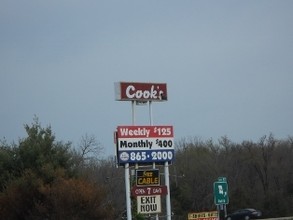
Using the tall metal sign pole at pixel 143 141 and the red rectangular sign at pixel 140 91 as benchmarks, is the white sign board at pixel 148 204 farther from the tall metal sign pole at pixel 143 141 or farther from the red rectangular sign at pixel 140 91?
the red rectangular sign at pixel 140 91

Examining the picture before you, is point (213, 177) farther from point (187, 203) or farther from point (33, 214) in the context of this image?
point (33, 214)

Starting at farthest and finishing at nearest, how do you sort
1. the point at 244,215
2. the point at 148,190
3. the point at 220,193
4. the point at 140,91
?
the point at 244,215 < the point at 220,193 < the point at 140,91 < the point at 148,190

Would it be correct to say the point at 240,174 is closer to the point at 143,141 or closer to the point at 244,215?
the point at 244,215

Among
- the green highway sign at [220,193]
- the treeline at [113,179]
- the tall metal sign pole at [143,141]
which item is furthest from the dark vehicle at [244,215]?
the tall metal sign pole at [143,141]

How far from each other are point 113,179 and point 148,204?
37.8 meters

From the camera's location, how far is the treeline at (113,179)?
26.3 m

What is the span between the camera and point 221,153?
8138cm

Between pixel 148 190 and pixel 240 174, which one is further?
pixel 240 174

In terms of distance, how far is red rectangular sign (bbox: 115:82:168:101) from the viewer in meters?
23.3

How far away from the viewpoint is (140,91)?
23891mm

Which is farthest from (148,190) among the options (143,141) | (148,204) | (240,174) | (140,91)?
(240,174)

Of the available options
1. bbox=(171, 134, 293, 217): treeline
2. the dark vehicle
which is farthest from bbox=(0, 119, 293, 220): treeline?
the dark vehicle

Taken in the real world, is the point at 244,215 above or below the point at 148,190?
below

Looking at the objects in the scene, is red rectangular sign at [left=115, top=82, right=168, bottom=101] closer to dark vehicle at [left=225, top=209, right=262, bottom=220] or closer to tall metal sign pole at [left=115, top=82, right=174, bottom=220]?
tall metal sign pole at [left=115, top=82, right=174, bottom=220]
